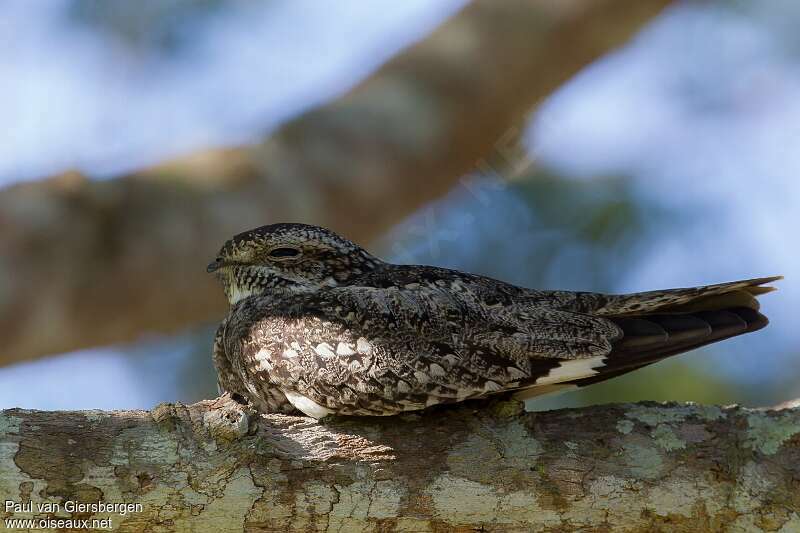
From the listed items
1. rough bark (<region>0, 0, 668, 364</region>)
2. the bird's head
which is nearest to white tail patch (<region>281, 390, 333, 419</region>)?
the bird's head

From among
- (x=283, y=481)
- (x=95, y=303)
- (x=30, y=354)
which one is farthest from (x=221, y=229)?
(x=283, y=481)

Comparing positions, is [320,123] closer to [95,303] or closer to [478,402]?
[95,303]

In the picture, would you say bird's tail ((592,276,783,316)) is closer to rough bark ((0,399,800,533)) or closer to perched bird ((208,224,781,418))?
perched bird ((208,224,781,418))

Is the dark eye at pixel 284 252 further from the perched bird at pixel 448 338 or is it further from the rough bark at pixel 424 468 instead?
the rough bark at pixel 424 468

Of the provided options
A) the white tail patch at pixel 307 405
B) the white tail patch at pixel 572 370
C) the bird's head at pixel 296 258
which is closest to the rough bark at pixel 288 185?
the bird's head at pixel 296 258

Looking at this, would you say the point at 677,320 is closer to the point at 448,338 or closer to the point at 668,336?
the point at 668,336

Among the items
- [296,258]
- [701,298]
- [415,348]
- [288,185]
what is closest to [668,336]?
[701,298]
